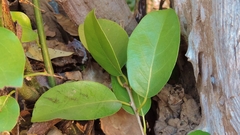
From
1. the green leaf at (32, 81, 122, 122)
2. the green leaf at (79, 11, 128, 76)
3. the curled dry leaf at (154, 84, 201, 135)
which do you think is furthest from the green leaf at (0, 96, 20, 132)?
the curled dry leaf at (154, 84, 201, 135)

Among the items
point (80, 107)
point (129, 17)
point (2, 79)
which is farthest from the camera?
point (129, 17)

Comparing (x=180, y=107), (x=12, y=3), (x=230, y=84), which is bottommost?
(x=180, y=107)

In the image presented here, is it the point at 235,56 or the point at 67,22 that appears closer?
the point at 235,56

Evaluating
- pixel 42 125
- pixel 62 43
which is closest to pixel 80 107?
pixel 42 125

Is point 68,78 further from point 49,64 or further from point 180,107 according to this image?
point 180,107

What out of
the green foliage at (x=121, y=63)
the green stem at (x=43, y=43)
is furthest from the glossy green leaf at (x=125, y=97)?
the green stem at (x=43, y=43)

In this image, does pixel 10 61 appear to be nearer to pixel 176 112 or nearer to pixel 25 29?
pixel 25 29

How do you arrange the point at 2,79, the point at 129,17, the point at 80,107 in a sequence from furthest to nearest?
the point at 129,17
the point at 80,107
the point at 2,79

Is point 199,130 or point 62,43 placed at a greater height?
point 62,43
